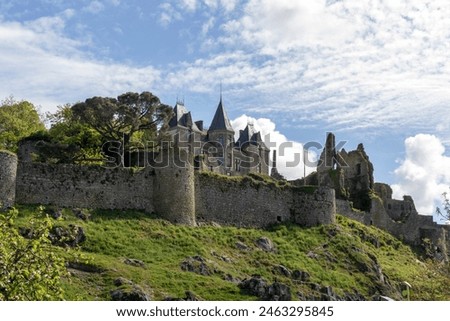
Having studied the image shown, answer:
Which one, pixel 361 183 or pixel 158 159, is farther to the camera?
pixel 361 183

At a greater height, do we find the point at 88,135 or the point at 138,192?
the point at 88,135

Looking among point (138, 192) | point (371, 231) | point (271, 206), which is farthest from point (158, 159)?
point (371, 231)

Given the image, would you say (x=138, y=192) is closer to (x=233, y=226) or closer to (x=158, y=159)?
(x=158, y=159)

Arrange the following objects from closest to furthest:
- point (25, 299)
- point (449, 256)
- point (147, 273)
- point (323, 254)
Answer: point (25, 299)
point (147, 273)
point (323, 254)
point (449, 256)

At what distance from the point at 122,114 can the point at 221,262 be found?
1691cm

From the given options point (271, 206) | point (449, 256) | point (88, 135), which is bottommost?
point (449, 256)

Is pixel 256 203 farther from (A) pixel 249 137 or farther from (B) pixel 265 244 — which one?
Answer: (A) pixel 249 137

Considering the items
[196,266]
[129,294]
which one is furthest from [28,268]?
[196,266]

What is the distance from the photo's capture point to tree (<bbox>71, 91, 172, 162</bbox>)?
57.5m

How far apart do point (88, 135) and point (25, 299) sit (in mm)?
40626

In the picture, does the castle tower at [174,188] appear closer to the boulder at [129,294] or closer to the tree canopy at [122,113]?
the tree canopy at [122,113]

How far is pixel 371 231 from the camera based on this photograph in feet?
221

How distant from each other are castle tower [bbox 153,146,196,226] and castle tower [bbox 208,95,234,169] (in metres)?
39.7

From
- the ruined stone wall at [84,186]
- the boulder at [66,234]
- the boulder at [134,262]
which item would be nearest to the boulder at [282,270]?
the ruined stone wall at [84,186]
